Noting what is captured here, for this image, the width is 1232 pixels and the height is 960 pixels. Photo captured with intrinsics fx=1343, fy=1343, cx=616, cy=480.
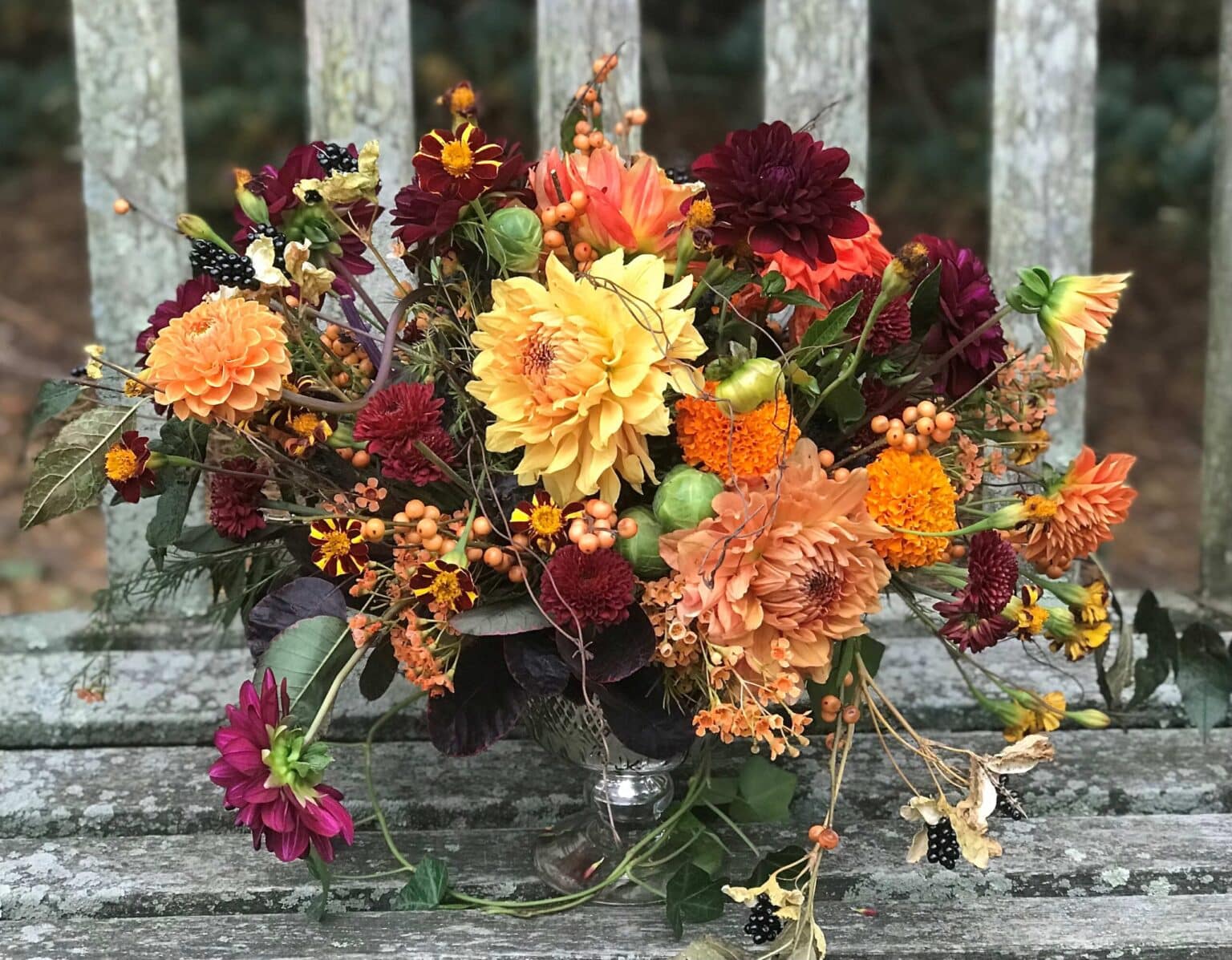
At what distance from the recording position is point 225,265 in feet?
2.91

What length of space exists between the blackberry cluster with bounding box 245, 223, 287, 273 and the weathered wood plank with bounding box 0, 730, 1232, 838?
44 centimetres

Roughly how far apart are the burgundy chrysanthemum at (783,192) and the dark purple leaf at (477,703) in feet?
1.00

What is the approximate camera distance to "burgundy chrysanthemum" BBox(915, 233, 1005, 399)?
828mm

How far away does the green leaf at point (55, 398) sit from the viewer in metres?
1.02

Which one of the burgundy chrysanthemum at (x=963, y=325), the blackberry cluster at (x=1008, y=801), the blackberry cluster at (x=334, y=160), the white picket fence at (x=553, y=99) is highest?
the white picket fence at (x=553, y=99)

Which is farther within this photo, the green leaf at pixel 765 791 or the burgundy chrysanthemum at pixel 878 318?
the green leaf at pixel 765 791

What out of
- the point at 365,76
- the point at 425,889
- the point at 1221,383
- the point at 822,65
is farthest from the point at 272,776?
the point at 1221,383

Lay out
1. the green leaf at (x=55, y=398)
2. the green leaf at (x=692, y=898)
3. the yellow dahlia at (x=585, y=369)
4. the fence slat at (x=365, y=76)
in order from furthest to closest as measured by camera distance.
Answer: the fence slat at (x=365, y=76) < the green leaf at (x=55, y=398) < the green leaf at (x=692, y=898) < the yellow dahlia at (x=585, y=369)

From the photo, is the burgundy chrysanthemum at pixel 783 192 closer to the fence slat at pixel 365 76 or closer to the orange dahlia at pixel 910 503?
the orange dahlia at pixel 910 503

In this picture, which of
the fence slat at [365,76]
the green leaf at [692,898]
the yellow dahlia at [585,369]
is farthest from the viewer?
the fence slat at [365,76]

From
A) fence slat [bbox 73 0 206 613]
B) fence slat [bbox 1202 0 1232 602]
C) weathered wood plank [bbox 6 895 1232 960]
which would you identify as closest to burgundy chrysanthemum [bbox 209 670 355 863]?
weathered wood plank [bbox 6 895 1232 960]

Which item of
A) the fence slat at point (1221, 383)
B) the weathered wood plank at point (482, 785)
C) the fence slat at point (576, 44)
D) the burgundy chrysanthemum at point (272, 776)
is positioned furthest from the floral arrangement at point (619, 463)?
the fence slat at point (1221, 383)

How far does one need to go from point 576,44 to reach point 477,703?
30.4 inches

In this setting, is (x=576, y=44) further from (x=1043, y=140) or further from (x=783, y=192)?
(x=783, y=192)
